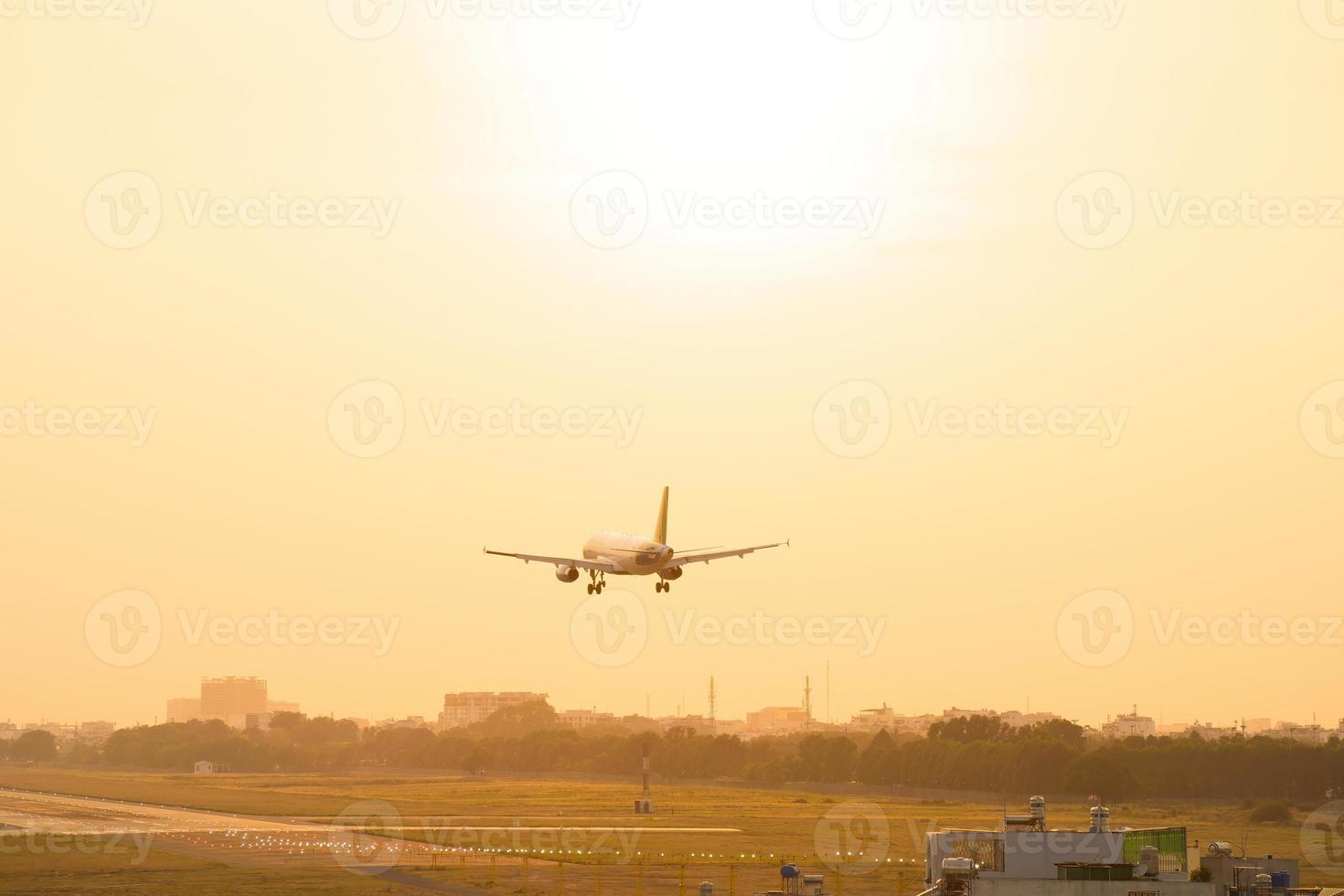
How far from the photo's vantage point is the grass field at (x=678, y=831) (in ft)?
351

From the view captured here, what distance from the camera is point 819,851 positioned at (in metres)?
125

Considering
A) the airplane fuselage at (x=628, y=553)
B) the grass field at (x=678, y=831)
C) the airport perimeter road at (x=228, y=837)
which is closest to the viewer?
the grass field at (x=678, y=831)

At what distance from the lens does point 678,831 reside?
478 feet

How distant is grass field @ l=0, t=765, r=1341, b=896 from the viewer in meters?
107

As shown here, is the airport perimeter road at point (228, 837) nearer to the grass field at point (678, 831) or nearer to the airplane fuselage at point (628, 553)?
the grass field at point (678, 831)

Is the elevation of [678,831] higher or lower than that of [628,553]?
lower

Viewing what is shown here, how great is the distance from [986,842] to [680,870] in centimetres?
4589

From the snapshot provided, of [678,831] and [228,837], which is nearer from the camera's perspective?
[228,837]

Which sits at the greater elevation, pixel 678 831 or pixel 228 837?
pixel 678 831

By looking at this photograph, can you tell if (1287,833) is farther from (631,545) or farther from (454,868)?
(454,868)

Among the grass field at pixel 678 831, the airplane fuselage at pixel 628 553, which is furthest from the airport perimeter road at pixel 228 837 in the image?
the airplane fuselage at pixel 628 553

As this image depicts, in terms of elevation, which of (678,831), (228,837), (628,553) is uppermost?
(628,553)

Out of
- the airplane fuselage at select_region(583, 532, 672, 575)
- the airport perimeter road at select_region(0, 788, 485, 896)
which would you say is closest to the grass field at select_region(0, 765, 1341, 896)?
the airport perimeter road at select_region(0, 788, 485, 896)

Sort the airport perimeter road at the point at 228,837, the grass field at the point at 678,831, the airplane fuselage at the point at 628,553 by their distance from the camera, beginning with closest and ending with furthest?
the grass field at the point at 678,831 < the airport perimeter road at the point at 228,837 < the airplane fuselage at the point at 628,553
